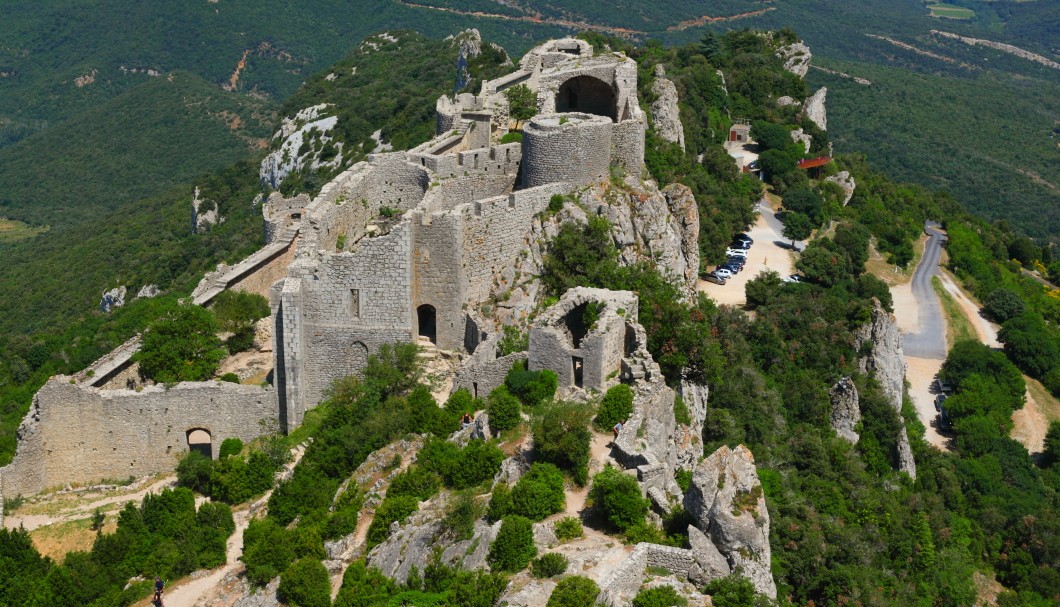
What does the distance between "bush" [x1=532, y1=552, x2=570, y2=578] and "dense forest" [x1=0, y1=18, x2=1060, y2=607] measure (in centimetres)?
6

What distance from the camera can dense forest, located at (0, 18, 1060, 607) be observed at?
24.3 m

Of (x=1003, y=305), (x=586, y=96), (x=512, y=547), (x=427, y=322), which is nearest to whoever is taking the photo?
(x=512, y=547)

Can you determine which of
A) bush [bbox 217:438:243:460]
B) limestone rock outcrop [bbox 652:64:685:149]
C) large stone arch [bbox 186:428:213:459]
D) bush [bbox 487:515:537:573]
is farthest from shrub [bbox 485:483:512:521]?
limestone rock outcrop [bbox 652:64:685:149]

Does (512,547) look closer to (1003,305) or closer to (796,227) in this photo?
(796,227)

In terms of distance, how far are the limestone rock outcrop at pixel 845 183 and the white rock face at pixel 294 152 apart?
94.7 feet

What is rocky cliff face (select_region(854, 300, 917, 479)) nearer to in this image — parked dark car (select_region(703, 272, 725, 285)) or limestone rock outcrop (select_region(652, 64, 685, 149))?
parked dark car (select_region(703, 272, 725, 285))

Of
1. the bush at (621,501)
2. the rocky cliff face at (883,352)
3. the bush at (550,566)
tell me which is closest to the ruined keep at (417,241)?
the bush at (621,501)

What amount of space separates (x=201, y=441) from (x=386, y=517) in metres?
9.91

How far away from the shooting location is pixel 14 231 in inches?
4424

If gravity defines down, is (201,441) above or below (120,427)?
below

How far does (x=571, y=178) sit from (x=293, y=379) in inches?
394

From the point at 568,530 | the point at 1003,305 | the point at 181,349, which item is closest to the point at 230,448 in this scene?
the point at 181,349

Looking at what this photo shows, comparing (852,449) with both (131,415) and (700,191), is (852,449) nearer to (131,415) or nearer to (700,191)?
(700,191)

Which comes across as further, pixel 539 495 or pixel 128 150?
pixel 128 150
